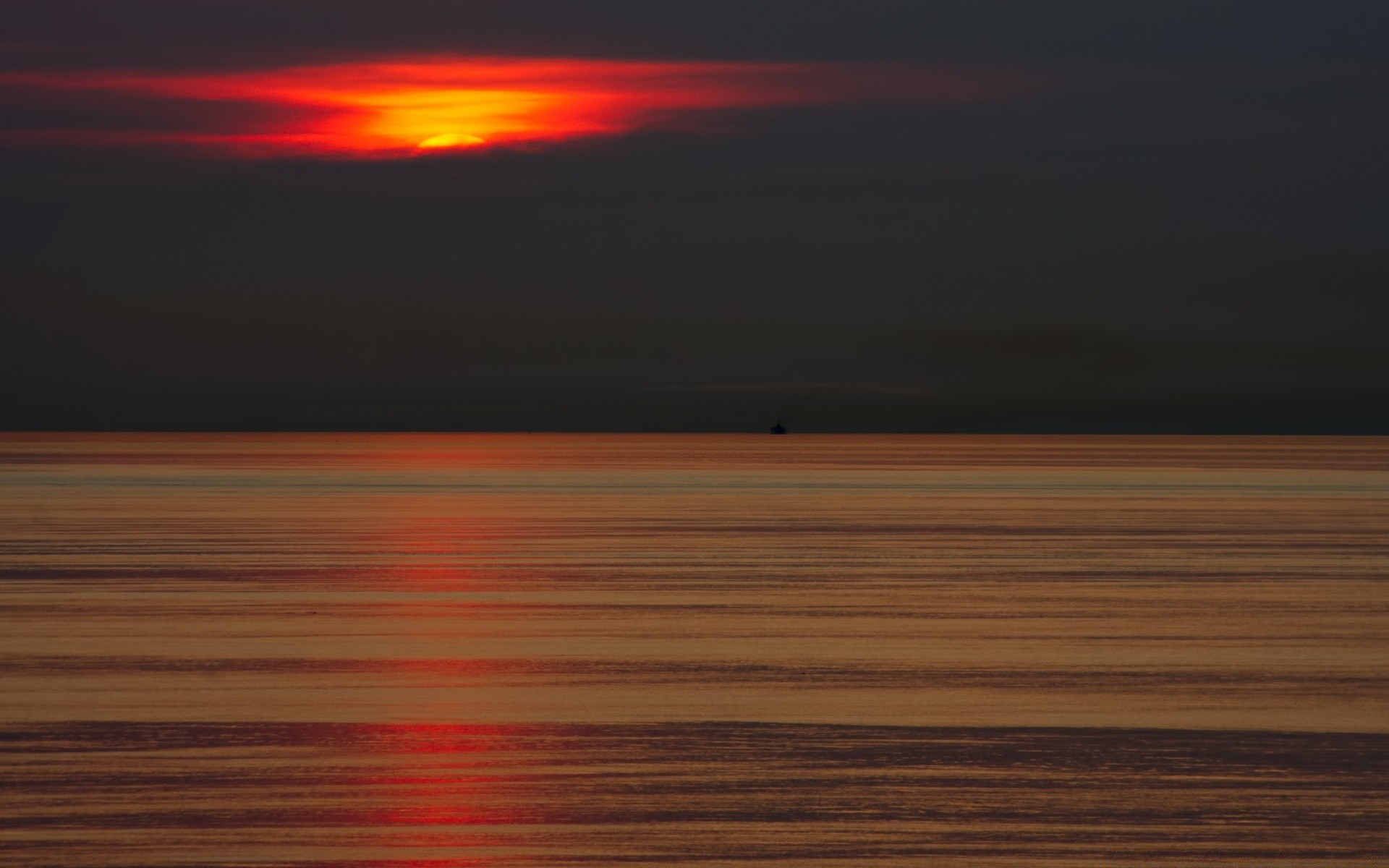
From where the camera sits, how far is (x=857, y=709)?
14906 mm

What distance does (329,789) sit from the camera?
11711 millimetres

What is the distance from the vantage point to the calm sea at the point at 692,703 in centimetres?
1057

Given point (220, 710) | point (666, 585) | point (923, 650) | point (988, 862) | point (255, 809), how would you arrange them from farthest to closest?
point (666, 585) → point (923, 650) → point (220, 710) → point (255, 809) → point (988, 862)

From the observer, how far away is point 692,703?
15.3 metres

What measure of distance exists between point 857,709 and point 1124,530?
29.5 meters

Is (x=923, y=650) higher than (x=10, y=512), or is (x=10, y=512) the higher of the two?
(x=10, y=512)

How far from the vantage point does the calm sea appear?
416 inches

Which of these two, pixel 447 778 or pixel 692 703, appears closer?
pixel 447 778

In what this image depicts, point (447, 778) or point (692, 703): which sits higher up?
point (692, 703)

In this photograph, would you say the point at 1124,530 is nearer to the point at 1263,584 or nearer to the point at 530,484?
the point at 1263,584

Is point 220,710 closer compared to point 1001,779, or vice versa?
point 1001,779

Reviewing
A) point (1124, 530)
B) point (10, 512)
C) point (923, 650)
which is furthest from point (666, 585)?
point (10, 512)

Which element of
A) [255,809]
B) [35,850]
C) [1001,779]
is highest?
[1001,779]

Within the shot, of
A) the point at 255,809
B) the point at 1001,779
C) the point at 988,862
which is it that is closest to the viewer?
the point at 988,862
